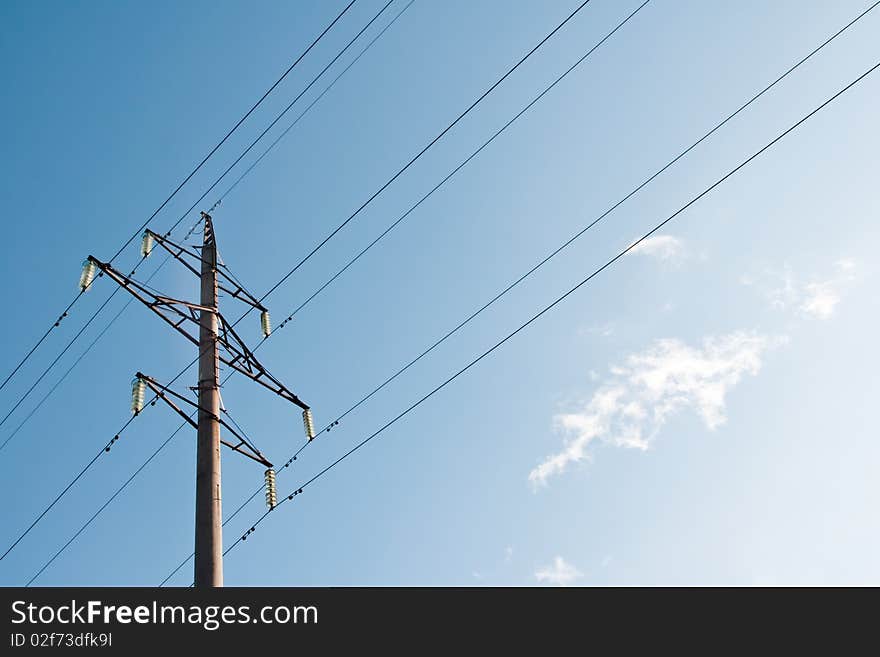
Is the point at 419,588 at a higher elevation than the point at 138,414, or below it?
below

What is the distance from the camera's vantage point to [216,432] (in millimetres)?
12383

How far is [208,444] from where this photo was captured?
1217 centimetres

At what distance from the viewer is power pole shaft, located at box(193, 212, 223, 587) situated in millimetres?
10570

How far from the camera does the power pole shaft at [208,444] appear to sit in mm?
10570

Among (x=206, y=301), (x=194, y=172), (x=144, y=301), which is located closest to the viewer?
(x=144, y=301)

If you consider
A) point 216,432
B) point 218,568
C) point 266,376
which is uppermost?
point 266,376
